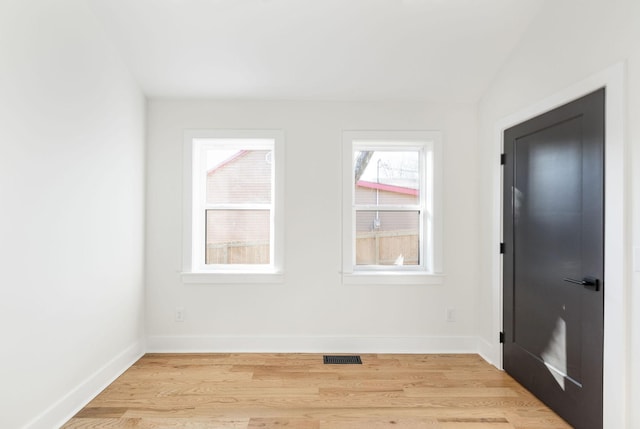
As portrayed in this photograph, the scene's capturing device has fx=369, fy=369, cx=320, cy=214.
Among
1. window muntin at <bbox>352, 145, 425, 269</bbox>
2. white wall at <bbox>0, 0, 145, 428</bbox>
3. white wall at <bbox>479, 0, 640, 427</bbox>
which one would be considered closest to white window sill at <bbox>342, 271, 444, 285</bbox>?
window muntin at <bbox>352, 145, 425, 269</bbox>

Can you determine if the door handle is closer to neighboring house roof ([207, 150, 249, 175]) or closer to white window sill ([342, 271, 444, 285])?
white window sill ([342, 271, 444, 285])

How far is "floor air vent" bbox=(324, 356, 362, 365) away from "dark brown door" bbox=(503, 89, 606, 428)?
1249 millimetres

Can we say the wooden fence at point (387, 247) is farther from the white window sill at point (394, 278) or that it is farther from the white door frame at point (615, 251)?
the white door frame at point (615, 251)

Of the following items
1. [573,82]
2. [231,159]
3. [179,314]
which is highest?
[573,82]

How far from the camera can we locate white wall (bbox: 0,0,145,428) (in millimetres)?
1949

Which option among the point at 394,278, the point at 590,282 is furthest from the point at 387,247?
the point at 590,282

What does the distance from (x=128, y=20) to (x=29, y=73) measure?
967mm

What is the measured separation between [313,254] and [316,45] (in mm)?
1845

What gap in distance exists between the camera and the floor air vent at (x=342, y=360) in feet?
10.7

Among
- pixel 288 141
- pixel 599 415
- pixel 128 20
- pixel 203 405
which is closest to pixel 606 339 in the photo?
pixel 599 415

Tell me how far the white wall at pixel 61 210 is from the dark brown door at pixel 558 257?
10.5ft

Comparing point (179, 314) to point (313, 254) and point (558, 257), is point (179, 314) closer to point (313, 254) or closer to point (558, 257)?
point (313, 254)

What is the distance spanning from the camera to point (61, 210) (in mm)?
2324

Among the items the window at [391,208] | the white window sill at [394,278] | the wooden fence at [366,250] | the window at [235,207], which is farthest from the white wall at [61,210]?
the window at [391,208]
